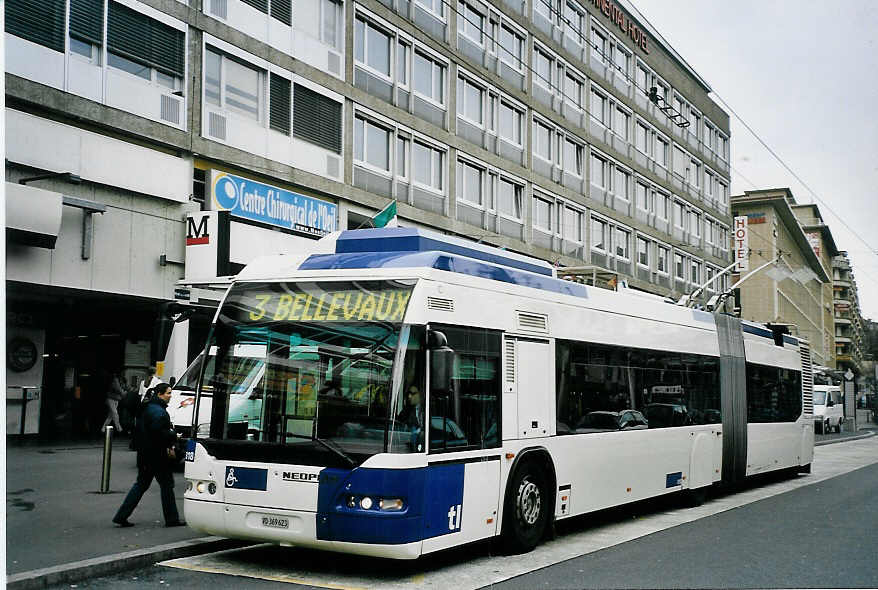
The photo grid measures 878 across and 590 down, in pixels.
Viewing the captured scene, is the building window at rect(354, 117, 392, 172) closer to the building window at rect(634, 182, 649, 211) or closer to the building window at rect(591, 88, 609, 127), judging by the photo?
the building window at rect(591, 88, 609, 127)

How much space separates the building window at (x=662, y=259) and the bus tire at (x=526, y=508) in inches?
1482

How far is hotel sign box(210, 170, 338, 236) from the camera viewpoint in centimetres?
2216

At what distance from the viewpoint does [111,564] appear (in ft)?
28.4

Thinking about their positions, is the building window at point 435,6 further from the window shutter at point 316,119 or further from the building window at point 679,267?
the building window at point 679,267

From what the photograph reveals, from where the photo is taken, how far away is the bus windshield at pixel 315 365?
8.31 meters

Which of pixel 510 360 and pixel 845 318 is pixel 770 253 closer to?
pixel 845 318

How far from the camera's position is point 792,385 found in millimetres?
20109

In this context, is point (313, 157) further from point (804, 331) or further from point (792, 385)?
point (804, 331)

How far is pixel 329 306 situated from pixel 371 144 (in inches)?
742

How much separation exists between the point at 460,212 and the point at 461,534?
22.6 meters

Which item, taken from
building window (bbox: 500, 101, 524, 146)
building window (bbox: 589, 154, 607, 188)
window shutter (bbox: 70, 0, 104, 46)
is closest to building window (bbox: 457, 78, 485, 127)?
building window (bbox: 500, 101, 524, 146)

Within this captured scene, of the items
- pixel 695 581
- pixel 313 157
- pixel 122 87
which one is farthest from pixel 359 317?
pixel 313 157

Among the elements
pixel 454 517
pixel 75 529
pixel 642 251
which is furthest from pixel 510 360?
pixel 642 251

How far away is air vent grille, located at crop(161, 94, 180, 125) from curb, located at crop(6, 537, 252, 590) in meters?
12.8
